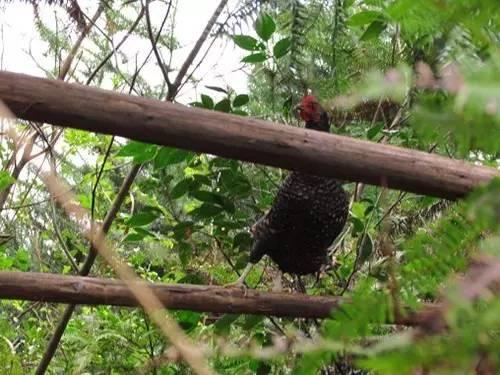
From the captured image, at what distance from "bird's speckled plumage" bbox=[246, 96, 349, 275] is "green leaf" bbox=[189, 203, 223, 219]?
11 centimetres

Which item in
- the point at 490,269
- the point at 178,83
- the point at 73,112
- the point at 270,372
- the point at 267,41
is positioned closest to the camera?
the point at 490,269

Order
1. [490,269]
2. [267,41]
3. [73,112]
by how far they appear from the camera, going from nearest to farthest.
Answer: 1. [490,269]
2. [73,112]
3. [267,41]

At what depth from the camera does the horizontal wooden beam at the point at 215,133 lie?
0.65 m

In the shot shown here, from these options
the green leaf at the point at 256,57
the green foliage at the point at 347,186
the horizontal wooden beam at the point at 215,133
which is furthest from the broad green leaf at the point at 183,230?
the horizontal wooden beam at the point at 215,133

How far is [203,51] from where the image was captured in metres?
1.80

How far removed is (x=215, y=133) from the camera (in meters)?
0.67

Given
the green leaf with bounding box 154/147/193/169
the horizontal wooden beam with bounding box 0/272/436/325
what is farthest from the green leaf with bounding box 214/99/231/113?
the horizontal wooden beam with bounding box 0/272/436/325

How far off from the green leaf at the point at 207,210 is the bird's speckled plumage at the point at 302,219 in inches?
4.3

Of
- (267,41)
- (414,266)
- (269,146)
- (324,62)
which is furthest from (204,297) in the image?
(414,266)

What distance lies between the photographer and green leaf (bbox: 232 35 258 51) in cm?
151

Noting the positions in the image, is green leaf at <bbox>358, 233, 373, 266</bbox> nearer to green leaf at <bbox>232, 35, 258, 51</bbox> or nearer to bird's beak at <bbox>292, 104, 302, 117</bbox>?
bird's beak at <bbox>292, 104, 302, 117</bbox>

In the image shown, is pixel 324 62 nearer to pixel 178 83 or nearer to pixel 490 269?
pixel 178 83

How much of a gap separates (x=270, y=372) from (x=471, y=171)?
1.25 m

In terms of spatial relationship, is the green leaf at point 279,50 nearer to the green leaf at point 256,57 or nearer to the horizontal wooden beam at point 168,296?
the green leaf at point 256,57
